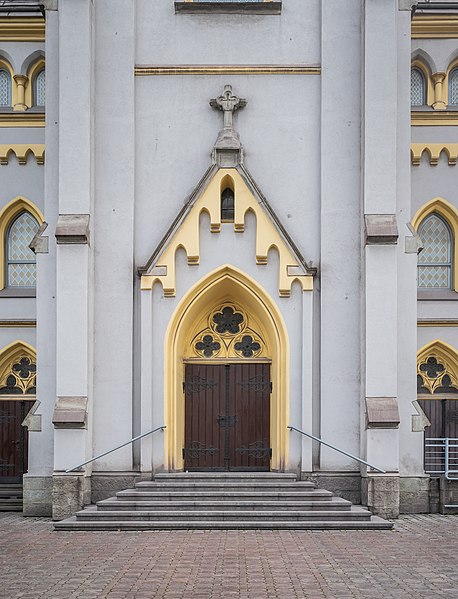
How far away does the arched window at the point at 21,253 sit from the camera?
20047 mm

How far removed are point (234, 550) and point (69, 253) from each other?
6.50m

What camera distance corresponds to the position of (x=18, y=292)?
19.8m

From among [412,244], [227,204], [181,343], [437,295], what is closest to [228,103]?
[227,204]

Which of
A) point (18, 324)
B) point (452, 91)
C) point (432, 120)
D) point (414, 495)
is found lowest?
point (414, 495)

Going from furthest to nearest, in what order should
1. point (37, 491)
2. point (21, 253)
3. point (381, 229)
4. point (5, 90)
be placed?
point (5, 90), point (21, 253), point (37, 491), point (381, 229)

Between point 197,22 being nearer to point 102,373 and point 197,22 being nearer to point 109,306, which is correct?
point 109,306

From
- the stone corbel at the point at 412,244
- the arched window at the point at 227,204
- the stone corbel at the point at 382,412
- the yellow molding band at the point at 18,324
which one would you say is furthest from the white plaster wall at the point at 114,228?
the stone corbel at the point at 412,244

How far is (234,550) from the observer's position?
12.8m

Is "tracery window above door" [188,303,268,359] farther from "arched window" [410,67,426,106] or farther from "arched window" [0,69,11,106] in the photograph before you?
"arched window" [0,69,11,106]

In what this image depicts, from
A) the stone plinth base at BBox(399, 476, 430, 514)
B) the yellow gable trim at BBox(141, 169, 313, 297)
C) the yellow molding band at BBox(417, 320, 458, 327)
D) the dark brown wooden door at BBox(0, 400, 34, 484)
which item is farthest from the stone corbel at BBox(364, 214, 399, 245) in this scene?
the dark brown wooden door at BBox(0, 400, 34, 484)

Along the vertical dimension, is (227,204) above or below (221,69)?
below

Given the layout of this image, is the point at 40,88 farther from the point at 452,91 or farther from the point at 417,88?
the point at 452,91

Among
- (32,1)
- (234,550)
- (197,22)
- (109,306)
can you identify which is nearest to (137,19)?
(197,22)

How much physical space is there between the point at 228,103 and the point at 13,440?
857 cm
